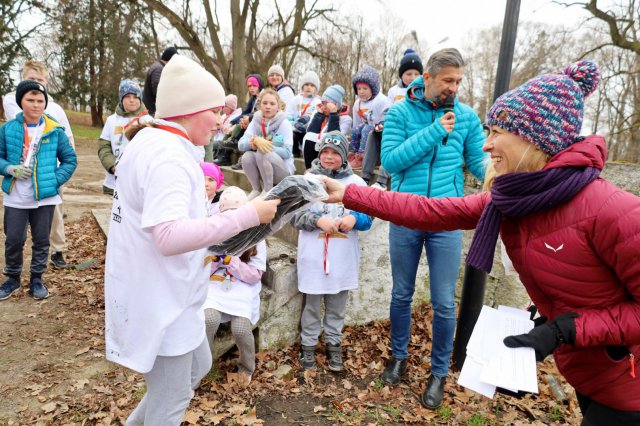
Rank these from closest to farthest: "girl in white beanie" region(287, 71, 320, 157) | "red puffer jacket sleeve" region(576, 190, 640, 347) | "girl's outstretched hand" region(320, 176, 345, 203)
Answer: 1. "red puffer jacket sleeve" region(576, 190, 640, 347)
2. "girl's outstretched hand" region(320, 176, 345, 203)
3. "girl in white beanie" region(287, 71, 320, 157)

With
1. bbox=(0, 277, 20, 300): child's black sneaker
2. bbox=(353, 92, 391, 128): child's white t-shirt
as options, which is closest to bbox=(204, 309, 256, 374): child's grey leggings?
bbox=(0, 277, 20, 300): child's black sneaker

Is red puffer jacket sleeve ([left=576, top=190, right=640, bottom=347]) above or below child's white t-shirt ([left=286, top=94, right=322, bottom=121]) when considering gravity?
below

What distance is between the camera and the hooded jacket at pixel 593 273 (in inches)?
57.9

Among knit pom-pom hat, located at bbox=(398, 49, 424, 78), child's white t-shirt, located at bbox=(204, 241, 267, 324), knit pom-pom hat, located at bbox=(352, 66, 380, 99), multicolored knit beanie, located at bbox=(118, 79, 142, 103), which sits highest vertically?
knit pom-pom hat, located at bbox=(398, 49, 424, 78)

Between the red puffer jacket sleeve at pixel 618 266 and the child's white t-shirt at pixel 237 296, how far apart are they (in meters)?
2.51

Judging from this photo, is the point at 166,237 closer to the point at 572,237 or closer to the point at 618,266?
the point at 572,237

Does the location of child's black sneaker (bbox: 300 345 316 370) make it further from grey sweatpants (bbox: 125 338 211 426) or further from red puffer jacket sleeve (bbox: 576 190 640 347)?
red puffer jacket sleeve (bbox: 576 190 640 347)

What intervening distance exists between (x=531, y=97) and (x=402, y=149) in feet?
5.01

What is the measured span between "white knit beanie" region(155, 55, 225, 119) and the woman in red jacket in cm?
128

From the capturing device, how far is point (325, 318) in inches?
154

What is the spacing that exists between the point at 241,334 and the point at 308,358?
2.47 ft

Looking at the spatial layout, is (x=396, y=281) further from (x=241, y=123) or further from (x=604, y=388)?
(x=241, y=123)

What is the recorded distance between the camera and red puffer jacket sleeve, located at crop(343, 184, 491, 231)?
227 cm

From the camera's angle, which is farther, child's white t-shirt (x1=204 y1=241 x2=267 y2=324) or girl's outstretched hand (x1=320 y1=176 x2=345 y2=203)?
child's white t-shirt (x1=204 y1=241 x2=267 y2=324)
